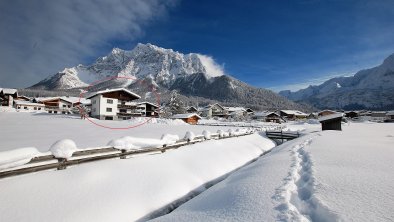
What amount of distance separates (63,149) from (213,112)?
119380 mm

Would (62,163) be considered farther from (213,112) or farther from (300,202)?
(213,112)

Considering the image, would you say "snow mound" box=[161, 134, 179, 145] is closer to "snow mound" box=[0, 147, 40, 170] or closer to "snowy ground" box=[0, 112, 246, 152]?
"snowy ground" box=[0, 112, 246, 152]

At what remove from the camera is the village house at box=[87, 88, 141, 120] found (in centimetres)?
5606

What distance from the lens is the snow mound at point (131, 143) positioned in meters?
9.71

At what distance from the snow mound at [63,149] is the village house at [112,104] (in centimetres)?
5118

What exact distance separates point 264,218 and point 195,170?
274 inches

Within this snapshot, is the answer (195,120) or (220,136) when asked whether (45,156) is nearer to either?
(220,136)

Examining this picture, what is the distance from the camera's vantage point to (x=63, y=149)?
7426 millimetres

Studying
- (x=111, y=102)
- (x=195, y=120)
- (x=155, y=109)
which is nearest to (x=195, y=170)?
(x=111, y=102)

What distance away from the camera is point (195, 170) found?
11477 mm

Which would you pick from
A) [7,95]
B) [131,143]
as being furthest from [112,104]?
[131,143]

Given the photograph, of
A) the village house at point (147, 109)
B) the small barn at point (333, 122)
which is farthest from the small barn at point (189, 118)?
the small barn at point (333, 122)

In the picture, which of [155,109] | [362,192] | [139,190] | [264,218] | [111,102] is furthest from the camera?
[155,109]

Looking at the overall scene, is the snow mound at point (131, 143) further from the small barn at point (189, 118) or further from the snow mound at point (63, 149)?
the small barn at point (189, 118)
